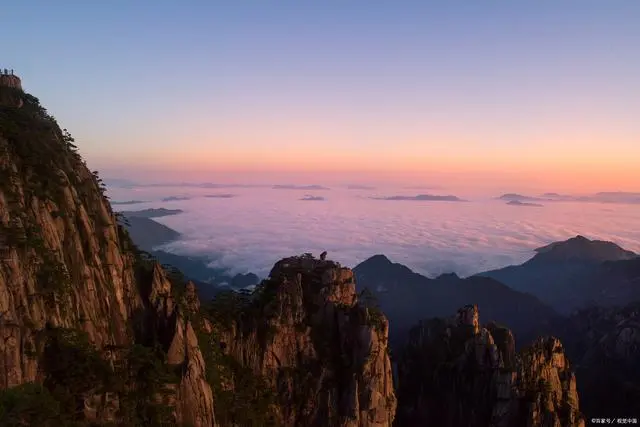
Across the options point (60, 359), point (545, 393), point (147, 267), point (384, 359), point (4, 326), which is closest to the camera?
point (4, 326)

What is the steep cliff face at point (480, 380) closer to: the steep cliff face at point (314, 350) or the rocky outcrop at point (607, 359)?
the rocky outcrop at point (607, 359)

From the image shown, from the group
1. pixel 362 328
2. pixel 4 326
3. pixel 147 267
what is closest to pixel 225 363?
pixel 147 267

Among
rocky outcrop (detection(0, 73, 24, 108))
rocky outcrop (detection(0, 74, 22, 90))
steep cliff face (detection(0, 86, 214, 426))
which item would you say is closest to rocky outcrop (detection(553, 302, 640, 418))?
steep cliff face (detection(0, 86, 214, 426))

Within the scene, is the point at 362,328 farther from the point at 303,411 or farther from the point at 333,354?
the point at 303,411

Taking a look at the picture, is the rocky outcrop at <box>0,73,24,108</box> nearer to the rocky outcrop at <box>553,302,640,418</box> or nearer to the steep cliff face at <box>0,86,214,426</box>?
the steep cliff face at <box>0,86,214,426</box>

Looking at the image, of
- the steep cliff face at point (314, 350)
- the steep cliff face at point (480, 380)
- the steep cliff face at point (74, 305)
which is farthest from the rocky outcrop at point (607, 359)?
the steep cliff face at point (74, 305)

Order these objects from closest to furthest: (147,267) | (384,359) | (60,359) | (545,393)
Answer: (60,359), (147,267), (384,359), (545,393)
